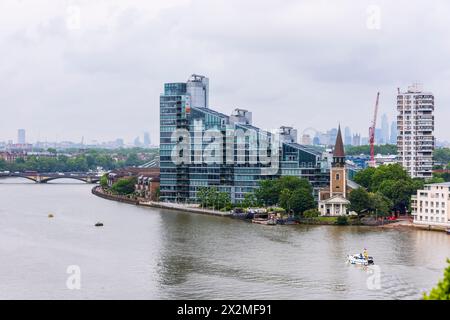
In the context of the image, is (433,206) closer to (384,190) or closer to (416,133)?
(384,190)

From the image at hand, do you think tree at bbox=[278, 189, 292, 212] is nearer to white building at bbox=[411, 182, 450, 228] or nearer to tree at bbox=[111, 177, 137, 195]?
white building at bbox=[411, 182, 450, 228]

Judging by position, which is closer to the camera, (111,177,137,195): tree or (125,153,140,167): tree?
(111,177,137,195): tree

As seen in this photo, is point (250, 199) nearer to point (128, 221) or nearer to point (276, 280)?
point (128, 221)

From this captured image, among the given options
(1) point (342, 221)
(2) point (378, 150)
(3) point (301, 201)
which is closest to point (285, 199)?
(3) point (301, 201)

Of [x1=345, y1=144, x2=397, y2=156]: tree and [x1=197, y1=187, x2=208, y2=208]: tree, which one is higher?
[x1=345, y1=144, x2=397, y2=156]: tree

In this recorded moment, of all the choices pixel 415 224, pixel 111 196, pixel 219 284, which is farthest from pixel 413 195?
pixel 111 196

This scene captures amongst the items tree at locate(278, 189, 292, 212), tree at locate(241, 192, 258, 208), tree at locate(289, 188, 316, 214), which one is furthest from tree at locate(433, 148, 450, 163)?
tree at locate(289, 188, 316, 214)

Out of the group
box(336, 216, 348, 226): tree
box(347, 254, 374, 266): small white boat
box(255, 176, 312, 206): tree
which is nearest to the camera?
box(347, 254, 374, 266): small white boat
